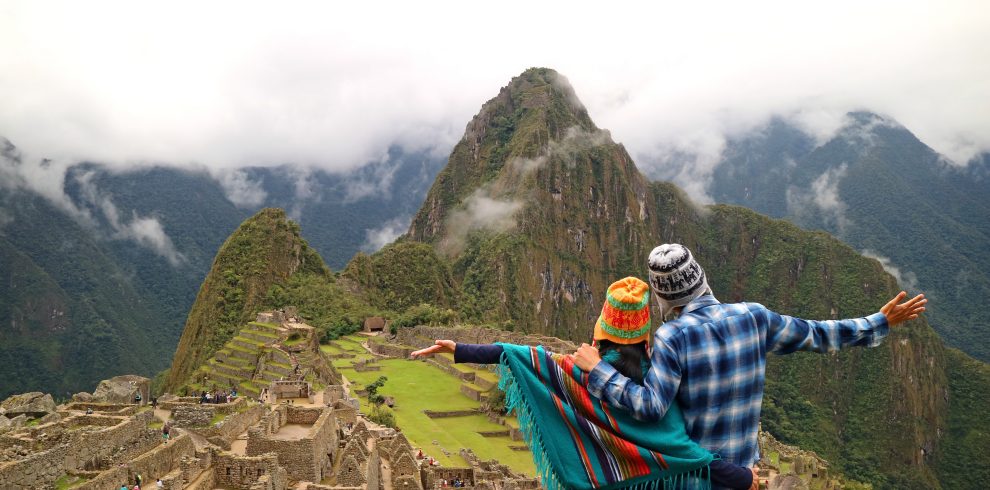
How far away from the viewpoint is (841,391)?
4392 inches

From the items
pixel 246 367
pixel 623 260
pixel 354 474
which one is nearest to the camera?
pixel 354 474

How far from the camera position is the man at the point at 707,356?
3445 mm

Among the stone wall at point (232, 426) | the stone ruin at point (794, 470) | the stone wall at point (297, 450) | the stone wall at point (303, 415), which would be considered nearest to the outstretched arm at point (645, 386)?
the stone wall at point (297, 450)

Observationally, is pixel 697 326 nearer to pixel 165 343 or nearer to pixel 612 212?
pixel 165 343

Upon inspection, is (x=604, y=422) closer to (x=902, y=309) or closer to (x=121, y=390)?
(x=902, y=309)

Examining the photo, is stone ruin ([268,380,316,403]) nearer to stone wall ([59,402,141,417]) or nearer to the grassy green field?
the grassy green field

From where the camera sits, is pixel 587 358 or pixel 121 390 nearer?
pixel 587 358

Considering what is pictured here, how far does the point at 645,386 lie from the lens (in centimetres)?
344

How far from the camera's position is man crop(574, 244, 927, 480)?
345cm

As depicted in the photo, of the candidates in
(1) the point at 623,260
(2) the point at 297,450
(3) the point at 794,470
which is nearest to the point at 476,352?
(2) the point at 297,450

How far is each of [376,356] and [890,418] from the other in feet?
294

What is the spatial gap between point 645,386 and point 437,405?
1363 inches

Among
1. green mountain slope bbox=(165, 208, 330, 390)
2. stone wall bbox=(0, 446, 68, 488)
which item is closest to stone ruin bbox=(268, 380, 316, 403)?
stone wall bbox=(0, 446, 68, 488)

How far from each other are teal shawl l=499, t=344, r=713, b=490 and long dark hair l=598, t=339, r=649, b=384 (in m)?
0.19
